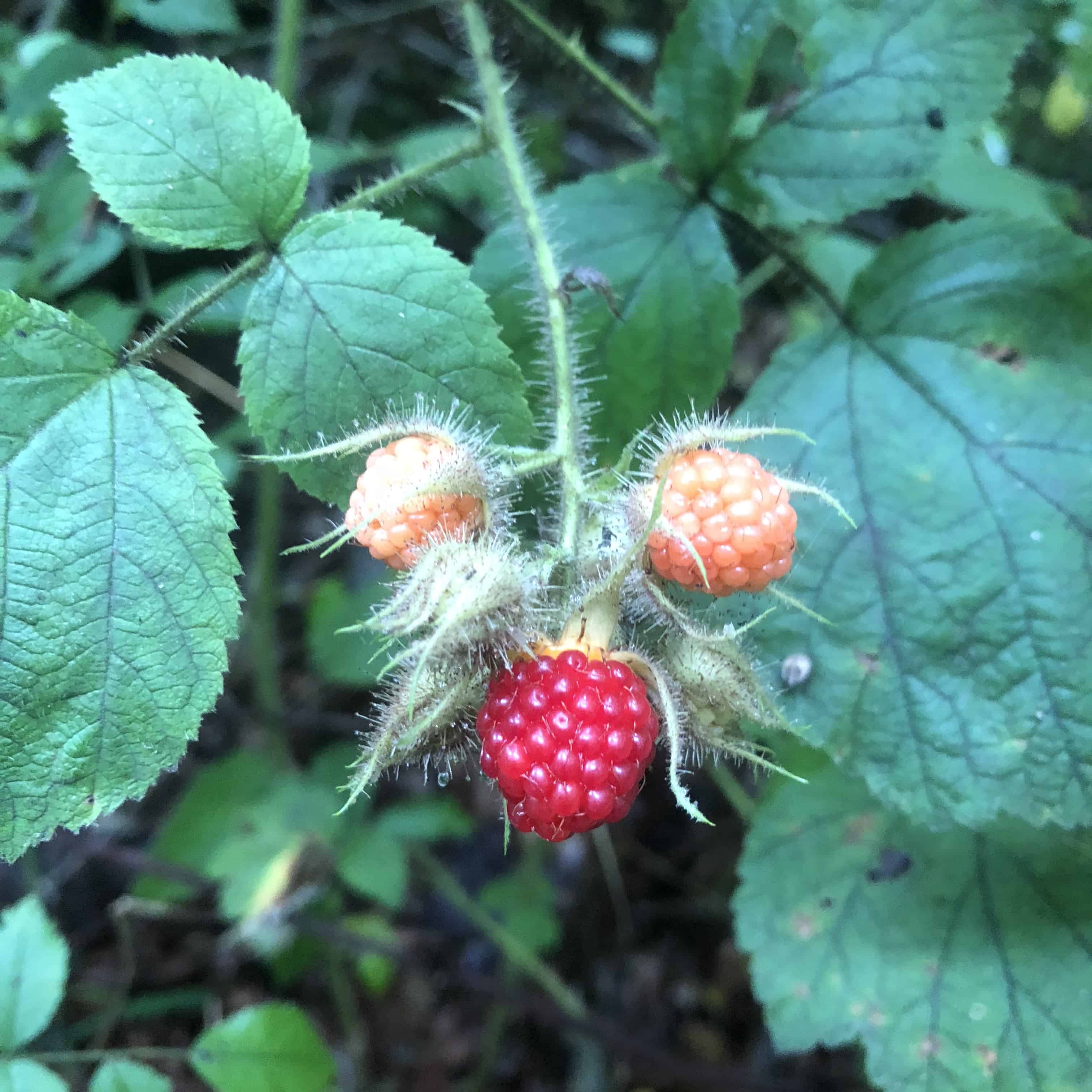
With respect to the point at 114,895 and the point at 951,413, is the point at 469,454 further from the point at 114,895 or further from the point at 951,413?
the point at 114,895

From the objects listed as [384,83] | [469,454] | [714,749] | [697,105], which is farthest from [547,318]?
[384,83]

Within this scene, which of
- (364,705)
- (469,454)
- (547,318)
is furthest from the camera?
(364,705)

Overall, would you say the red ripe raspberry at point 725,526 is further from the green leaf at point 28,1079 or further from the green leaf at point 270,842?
the green leaf at point 270,842

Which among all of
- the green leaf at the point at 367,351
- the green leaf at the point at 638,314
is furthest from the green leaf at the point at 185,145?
the green leaf at the point at 638,314

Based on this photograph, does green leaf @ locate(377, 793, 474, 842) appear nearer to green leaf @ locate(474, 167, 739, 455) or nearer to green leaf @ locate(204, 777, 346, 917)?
green leaf @ locate(204, 777, 346, 917)

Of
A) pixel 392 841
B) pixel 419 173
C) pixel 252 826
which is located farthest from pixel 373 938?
pixel 419 173

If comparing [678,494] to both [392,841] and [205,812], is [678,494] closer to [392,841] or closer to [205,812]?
[392,841]
